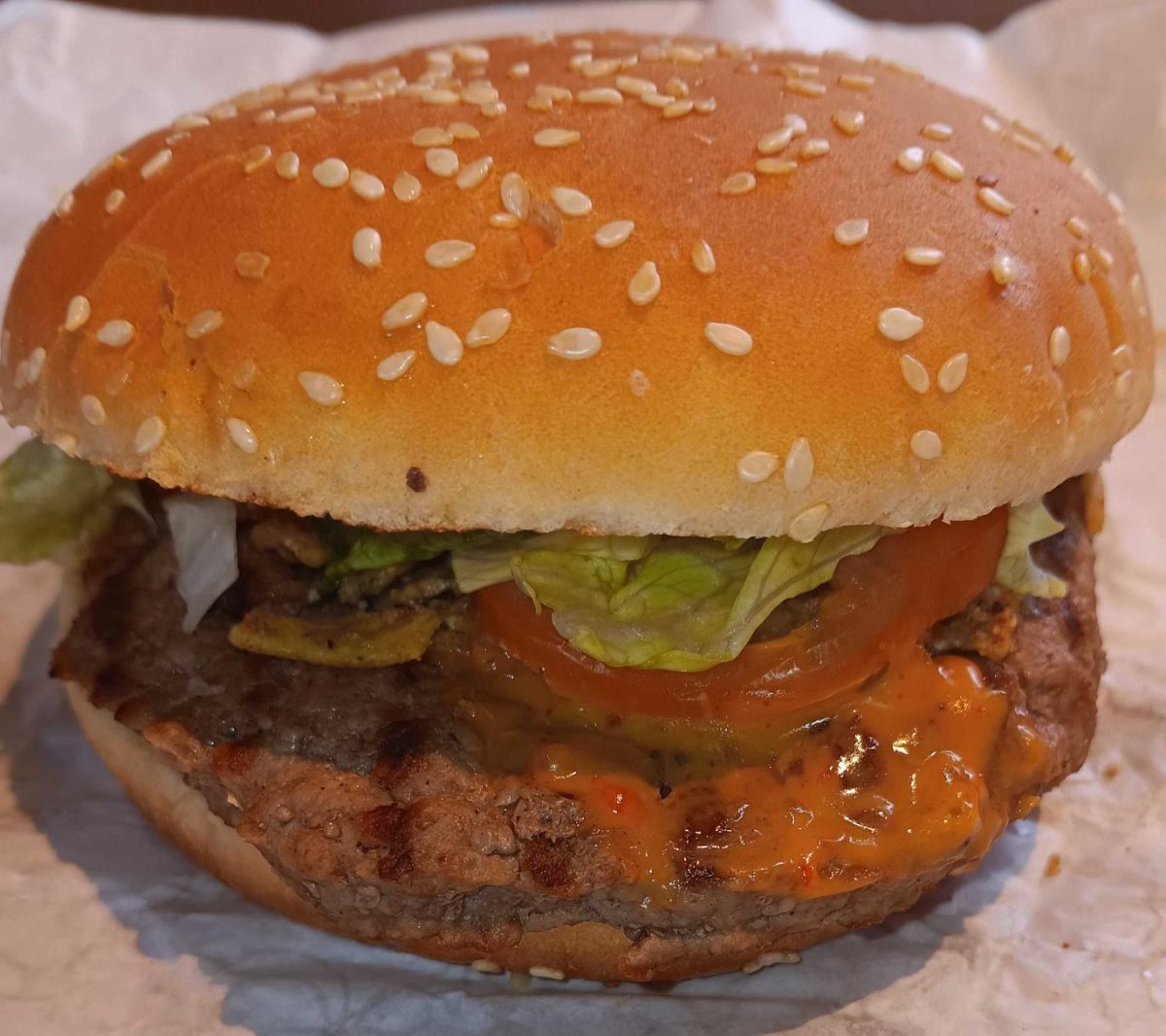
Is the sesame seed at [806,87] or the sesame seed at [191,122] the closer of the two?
the sesame seed at [806,87]

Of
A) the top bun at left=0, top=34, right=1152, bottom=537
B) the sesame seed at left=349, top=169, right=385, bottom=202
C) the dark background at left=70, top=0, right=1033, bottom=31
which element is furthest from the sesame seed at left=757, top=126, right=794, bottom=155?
the dark background at left=70, top=0, right=1033, bottom=31

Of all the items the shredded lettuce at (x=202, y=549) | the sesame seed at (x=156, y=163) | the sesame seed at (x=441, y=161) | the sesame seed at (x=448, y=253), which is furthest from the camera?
the shredded lettuce at (x=202, y=549)

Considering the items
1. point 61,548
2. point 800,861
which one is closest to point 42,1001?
point 61,548

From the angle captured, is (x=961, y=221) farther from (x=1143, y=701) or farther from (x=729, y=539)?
(x=1143, y=701)

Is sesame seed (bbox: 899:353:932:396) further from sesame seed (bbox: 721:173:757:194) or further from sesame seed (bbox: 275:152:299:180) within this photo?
sesame seed (bbox: 275:152:299:180)

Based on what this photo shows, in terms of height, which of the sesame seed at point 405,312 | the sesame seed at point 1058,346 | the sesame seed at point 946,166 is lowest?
the sesame seed at point 1058,346

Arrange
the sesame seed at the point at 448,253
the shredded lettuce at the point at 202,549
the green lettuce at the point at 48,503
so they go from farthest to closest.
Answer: the green lettuce at the point at 48,503 → the shredded lettuce at the point at 202,549 → the sesame seed at the point at 448,253

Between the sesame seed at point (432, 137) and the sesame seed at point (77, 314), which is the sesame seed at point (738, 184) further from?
the sesame seed at point (77, 314)

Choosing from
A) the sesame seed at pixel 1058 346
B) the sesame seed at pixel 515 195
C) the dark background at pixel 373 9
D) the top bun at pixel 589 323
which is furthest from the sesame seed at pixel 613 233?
the dark background at pixel 373 9
